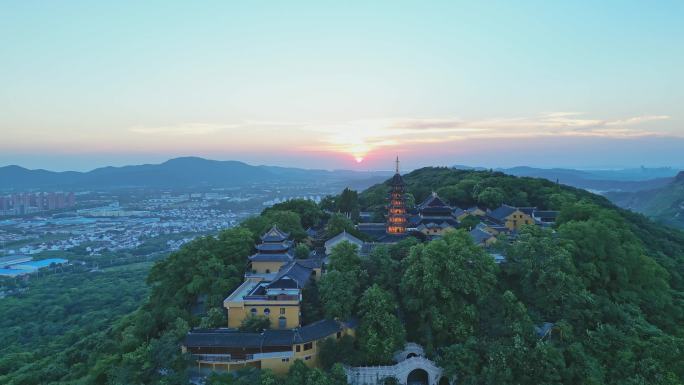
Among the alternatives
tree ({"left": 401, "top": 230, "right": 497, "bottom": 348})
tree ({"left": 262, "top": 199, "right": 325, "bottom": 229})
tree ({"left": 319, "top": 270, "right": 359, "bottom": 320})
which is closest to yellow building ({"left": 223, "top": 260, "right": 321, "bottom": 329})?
tree ({"left": 319, "top": 270, "right": 359, "bottom": 320})

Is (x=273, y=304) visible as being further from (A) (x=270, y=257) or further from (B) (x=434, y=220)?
(B) (x=434, y=220)

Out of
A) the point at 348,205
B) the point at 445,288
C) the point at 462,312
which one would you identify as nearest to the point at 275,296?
the point at 445,288

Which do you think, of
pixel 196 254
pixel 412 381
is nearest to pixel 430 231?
pixel 412 381

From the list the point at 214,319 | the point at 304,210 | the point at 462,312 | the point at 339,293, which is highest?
the point at 304,210

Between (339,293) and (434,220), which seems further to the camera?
(434,220)

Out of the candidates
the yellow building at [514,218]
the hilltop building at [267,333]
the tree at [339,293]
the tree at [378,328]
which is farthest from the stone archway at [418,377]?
the yellow building at [514,218]

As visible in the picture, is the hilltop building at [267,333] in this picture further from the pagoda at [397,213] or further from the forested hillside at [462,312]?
the pagoda at [397,213]

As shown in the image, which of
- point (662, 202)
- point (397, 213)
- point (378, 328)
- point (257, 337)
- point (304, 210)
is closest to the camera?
point (257, 337)

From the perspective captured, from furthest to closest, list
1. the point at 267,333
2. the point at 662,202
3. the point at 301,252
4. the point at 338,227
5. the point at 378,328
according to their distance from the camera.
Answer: the point at 662,202, the point at 338,227, the point at 301,252, the point at 378,328, the point at 267,333
